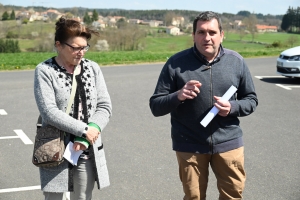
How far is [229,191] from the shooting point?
12.4 feet

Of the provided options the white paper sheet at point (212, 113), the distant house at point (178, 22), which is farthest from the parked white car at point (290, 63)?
the distant house at point (178, 22)

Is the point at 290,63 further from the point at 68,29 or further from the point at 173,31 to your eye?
the point at 173,31

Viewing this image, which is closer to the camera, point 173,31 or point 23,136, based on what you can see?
point 23,136

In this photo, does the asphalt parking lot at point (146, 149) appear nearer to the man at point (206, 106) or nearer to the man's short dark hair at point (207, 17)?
the man at point (206, 106)

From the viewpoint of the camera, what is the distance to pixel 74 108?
3.44 meters

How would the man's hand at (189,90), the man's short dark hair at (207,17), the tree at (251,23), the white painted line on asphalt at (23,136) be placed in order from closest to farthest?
the man's hand at (189,90) < the man's short dark hair at (207,17) < the white painted line on asphalt at (23,136) < the tree at (251,23)

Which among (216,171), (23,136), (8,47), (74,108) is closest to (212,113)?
(216,171)

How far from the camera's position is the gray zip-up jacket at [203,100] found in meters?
3.55

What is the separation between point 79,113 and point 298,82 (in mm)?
12038

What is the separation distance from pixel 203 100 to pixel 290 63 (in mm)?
11190

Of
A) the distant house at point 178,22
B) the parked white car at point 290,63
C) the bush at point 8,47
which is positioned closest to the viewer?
the parked white car at point 290,63

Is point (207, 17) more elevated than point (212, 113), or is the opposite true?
point (207, 17)

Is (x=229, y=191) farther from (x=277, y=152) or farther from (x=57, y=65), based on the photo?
(x=277, y=152)

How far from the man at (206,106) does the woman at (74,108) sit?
19.9 inches
